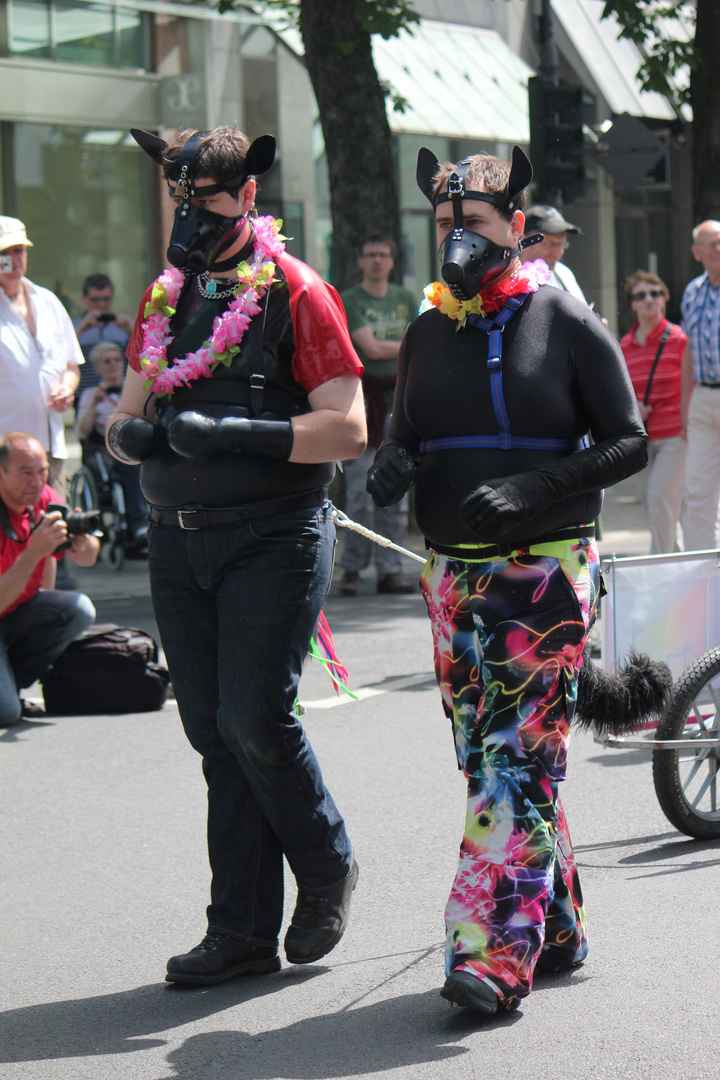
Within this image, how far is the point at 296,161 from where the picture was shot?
18.7 metres

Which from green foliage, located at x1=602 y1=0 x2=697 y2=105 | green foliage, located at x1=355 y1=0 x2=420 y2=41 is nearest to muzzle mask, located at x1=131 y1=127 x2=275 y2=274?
green foliage, located at x1=355 y1=0 x2=420 y2=41

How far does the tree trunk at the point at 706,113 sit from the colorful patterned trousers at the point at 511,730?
1169 centimetres

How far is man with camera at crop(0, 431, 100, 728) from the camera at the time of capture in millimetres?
6922

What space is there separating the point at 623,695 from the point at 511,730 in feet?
2.82

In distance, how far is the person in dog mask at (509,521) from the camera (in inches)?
134

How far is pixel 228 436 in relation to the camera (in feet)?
11.4

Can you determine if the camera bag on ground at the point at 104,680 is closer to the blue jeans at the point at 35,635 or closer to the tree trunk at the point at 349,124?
the blue jeans at the point at 35,635

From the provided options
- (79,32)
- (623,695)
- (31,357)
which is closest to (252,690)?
(623,695)

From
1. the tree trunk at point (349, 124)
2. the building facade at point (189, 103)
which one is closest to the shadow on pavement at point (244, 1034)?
the tree trunk at point (349, 124)

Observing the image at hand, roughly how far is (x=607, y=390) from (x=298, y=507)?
782 millimetres

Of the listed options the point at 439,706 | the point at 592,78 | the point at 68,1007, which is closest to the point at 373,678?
the point at 439,706

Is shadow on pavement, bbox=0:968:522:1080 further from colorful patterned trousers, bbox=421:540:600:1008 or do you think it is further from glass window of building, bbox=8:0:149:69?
glass window of building, bbox=8:0:149:69

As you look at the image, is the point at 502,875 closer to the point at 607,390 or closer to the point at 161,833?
the point at 607,390

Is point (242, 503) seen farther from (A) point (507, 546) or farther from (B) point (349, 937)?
(B) point (349, 937)
